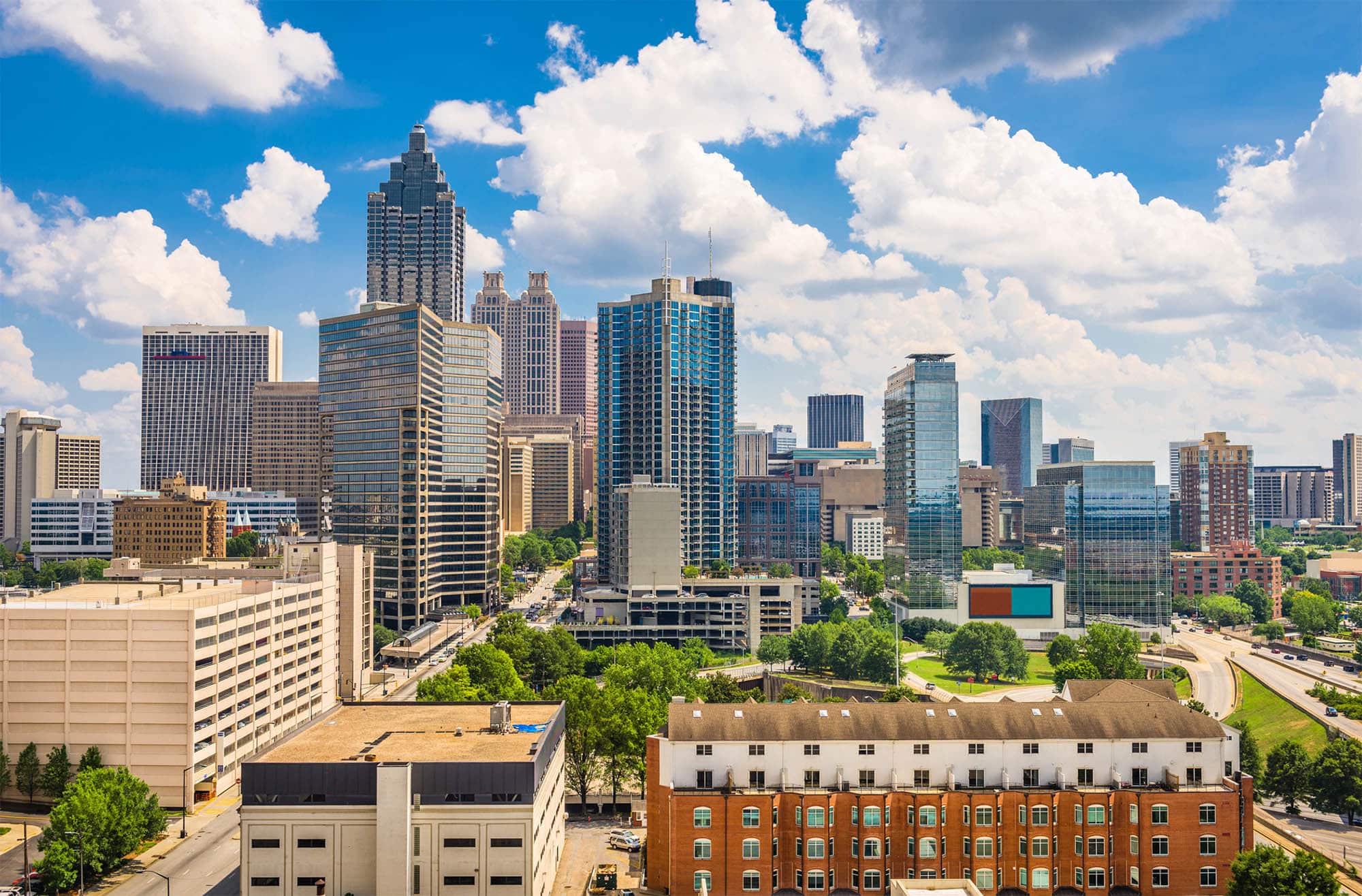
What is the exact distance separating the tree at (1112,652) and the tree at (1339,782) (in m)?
46.0

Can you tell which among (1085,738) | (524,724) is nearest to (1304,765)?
(1085,738)

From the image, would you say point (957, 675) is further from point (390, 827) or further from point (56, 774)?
point (56, 774)

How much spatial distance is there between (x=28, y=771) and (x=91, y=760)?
557 centimetres

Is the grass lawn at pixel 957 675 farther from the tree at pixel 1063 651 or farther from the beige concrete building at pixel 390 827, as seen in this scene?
the beige concrete building at pixel 390 827

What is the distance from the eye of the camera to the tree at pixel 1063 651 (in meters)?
176

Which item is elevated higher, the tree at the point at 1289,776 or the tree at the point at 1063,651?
the tree at the point at 1063,651

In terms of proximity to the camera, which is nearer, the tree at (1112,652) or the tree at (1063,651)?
the tree at (1112,652)

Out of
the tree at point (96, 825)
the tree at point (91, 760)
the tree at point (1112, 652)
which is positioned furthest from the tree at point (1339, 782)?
the tree at point (91, 760)

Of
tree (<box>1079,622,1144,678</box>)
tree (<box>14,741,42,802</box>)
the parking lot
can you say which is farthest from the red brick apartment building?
tree (<box>1079,622,1144,678</box>)

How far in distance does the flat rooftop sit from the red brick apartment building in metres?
12.2

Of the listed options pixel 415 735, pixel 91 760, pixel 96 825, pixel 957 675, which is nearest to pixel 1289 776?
pixel 957 675

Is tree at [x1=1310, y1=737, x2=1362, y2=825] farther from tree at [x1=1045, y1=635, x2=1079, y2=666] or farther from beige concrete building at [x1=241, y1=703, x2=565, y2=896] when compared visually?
beige concrete building at [x1=241, y1=703, x2=565, y2=896]

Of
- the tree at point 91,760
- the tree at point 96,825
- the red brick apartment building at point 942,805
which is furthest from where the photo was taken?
the tree at point 91,760

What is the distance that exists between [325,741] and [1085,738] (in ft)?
193
